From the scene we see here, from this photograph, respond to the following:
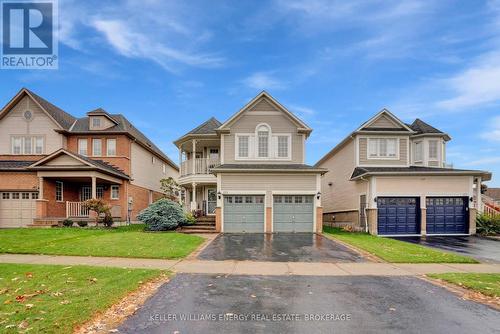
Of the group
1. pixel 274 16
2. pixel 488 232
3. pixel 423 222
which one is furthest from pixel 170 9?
pixel 488 232

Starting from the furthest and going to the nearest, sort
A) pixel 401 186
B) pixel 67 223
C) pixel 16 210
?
pixel 16 210, pixel 67 223, pixel 401 186

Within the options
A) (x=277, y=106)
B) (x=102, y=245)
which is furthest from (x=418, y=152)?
(x=102, y=245)

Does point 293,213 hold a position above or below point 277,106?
below

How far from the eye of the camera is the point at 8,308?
5516 mm

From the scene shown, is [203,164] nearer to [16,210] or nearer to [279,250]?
[279,250]

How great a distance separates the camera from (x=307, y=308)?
19.5ft

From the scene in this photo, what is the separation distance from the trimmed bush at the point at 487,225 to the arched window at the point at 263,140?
15077 millimetres

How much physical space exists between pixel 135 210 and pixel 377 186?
19.9 metres

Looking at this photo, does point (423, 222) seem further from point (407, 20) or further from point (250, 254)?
point (250, 254)

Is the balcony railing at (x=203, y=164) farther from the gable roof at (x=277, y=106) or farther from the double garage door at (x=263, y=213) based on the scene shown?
the double garage door at (x=263, y=213)

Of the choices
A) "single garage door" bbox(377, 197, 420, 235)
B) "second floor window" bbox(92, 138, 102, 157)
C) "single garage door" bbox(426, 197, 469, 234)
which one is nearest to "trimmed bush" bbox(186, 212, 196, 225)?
"second floor window" bbox(92, 138, 102, 157)

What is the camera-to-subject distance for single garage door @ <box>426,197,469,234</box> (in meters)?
20.6

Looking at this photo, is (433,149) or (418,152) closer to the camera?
(433,149)

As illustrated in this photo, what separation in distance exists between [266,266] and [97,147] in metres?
21.1
